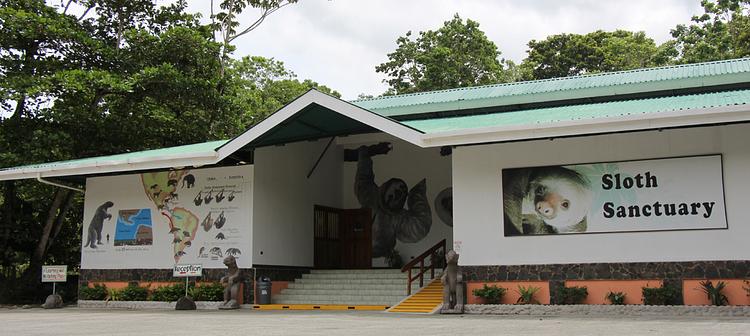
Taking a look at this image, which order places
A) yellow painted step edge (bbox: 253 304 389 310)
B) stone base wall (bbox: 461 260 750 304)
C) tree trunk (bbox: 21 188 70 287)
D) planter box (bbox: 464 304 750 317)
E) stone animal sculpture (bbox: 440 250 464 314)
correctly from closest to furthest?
planter box (bbox: 464 304 750 317) < stone base wall (bbox: 461 260 750 304) < stone animal sculpture (bbox: 440 250 464 314) < yellow painted step edge (bbox: 253 304 389 310) < tree trunk (bbox: 21 188 70 287)

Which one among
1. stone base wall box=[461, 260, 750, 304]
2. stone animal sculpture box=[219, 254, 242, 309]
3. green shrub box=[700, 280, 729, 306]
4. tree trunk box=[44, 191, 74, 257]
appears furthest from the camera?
tree trunk box=[44, 191, 74, 257]

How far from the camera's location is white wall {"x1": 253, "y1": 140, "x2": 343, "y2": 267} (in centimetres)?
1769

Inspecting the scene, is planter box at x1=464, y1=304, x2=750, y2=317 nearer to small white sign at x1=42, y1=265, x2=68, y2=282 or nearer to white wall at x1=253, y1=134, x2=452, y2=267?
white wall at x1=253, y1=134, x2=452, y2=267

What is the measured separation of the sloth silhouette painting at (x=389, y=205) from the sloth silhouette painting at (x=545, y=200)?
558cm

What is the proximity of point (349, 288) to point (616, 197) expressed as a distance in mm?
6867

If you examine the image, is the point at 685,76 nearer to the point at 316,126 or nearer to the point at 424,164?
the point at 424,164

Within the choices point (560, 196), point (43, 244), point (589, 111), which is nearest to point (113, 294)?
point (43, 244)

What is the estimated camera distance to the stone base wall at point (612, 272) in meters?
12.9

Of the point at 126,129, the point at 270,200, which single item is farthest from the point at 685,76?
the point at 126,129

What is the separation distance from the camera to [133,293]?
18.0 m

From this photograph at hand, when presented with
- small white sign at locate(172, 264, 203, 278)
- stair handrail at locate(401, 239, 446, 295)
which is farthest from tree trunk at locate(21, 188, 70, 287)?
stair handrail at locate(401, 239, 446, 295)

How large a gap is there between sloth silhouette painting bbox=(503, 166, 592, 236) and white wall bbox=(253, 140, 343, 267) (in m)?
6.08

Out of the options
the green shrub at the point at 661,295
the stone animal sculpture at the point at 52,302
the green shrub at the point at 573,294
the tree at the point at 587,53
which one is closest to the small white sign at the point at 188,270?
the stone animal sculpture at the point at 52,302

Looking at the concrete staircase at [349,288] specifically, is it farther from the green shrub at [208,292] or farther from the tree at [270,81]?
the tree at [270,81]
